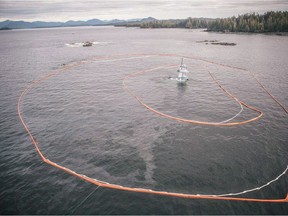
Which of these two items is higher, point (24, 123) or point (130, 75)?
point (130, 75)

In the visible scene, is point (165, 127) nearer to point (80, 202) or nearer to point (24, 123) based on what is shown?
point (80, 202)

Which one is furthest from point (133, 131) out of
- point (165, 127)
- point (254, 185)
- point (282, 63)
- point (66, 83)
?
point (282, 63)

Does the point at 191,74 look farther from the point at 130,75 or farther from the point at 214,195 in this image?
the point at 214,195

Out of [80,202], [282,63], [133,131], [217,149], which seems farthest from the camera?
[282,63]

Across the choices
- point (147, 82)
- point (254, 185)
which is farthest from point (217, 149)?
point (147, 82)

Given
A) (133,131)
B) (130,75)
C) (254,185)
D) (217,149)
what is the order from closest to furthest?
(254,185)
(217,149)
(133,131)
(130,75)

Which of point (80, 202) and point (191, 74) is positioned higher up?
point (191, 74)

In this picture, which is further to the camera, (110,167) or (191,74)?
(191,74)

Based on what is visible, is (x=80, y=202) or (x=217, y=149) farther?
(x=217, y=149)

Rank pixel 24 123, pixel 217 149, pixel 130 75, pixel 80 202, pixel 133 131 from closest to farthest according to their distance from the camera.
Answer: pixel 80 202, pixel 217 149, pixel 133 131, pixel 24 123, pixel 130 75
